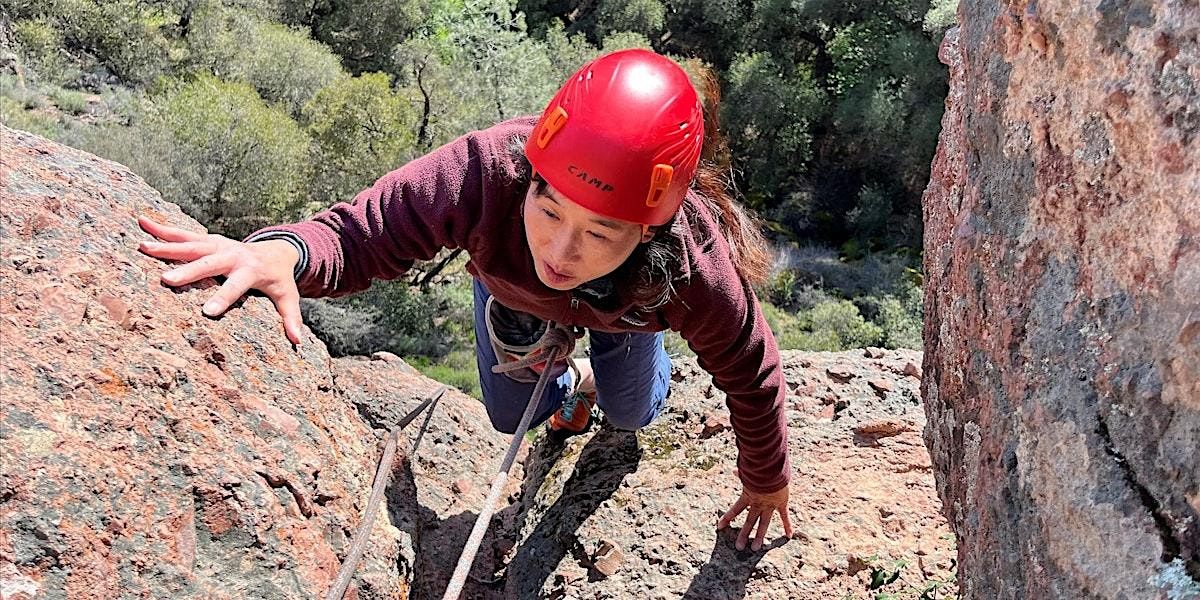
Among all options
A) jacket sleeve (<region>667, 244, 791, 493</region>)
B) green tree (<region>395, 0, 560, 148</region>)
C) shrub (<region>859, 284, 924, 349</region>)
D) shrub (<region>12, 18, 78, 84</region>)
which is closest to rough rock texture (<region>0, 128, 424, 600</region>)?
jacket sleeve (<region>667, 244, 791, 493</region>)

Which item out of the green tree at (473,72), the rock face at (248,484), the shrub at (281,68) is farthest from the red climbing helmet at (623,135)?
the shrub at (281,68)

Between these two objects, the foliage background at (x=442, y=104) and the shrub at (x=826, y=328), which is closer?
the foliage background at (x=442, y=104)

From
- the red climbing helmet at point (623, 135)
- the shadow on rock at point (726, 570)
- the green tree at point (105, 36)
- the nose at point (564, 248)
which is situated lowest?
the shadow on rock at point (726, 570)

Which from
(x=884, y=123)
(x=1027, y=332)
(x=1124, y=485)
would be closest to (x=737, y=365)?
(x=1027, y=332)

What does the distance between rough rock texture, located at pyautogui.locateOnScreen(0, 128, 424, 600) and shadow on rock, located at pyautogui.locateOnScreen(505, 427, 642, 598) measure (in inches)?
38.9

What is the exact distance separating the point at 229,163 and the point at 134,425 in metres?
9.98

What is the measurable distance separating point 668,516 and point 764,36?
58.9 feet

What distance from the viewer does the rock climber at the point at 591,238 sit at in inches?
71.2

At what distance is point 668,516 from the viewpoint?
280 cm

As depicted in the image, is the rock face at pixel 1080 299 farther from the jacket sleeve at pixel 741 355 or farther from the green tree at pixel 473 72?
the green tree at pixel 473 72

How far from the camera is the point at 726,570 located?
264cm

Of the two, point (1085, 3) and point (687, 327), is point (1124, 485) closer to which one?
point (1085, 3)

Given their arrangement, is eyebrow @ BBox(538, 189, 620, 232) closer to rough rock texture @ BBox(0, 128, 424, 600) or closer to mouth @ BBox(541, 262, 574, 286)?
mouth @ BBox(541, 262, 574, 286)

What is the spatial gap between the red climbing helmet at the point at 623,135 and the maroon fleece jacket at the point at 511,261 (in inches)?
9.2
